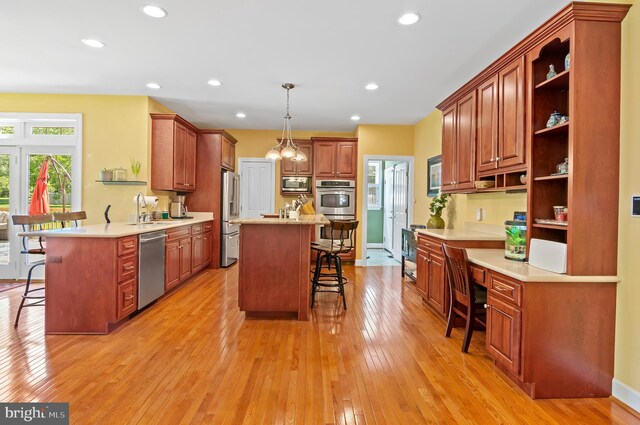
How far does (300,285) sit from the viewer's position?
3490 millimetres

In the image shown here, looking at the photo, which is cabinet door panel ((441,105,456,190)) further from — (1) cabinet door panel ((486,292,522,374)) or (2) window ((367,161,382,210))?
(2) window ((367,161,382,210))

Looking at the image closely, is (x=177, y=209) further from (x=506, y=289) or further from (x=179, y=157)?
(x=506, y=289)

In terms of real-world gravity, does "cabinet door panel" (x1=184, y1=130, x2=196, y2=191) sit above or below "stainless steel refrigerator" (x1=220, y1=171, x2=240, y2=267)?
above

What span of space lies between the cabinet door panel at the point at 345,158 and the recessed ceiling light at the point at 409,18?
3706 mm

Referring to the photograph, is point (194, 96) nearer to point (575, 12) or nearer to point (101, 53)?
point (101, 53)

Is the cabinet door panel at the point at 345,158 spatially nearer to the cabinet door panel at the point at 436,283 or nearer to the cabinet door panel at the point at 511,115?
the cabinet door panel at the point at 436,283

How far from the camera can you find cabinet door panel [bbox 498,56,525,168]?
261 cm

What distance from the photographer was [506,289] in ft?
7.38

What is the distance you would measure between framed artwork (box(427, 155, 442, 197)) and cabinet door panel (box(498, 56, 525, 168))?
2.21 metres

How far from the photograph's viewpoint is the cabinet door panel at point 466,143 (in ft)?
11.2

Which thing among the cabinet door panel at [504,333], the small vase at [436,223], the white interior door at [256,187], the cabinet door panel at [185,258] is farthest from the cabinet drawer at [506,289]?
the white interior door at [256,187]

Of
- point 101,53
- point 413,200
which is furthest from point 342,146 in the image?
point 101,53

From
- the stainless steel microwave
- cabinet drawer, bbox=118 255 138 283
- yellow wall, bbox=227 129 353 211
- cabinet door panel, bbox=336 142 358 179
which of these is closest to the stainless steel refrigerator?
yellow wall, bbox=227 129 353 211

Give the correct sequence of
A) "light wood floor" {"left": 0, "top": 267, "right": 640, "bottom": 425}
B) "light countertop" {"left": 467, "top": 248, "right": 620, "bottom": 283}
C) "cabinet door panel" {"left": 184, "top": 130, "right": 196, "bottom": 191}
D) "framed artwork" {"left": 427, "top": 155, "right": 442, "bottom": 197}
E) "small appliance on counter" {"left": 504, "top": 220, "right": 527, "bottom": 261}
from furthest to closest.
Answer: "cabinet door panel" {"left": 184, "top": 130, "right": 196, "bottom": 191}, "framed artwork" {"left": 427, "top": 155, "right": 442, "bottom": 197}, "small appliance on counter" {"left": 504, "top": 220, "right": 527, "bottom": 261}, "light countertop" {"left": 467, "top": 248, "right": 620, "bottom": 283}, "light wood floor" {"left": 0, "top": 267, "right": 640, "bottom": 425}
